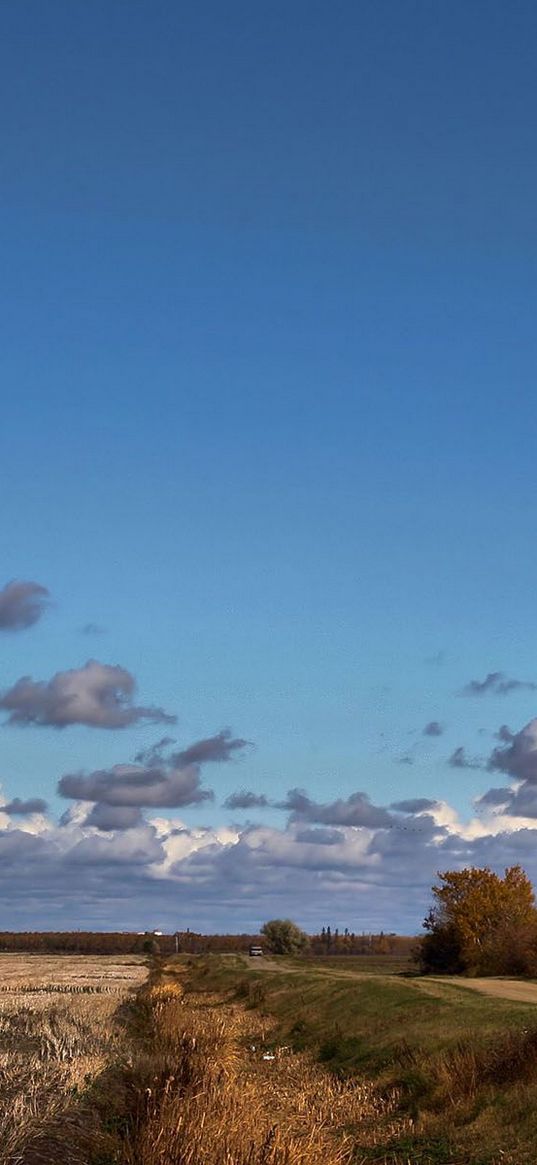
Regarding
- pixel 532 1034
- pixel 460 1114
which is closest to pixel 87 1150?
pixel 460 1114

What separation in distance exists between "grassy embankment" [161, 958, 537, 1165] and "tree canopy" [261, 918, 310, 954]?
474ft

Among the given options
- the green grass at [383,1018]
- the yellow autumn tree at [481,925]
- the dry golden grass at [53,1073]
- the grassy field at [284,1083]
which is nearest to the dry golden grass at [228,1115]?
the grassy field at [284,1083]

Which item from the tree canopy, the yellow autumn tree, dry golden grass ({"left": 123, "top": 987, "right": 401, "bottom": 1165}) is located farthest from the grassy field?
the tree canopy

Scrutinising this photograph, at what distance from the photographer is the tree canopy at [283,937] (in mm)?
192625

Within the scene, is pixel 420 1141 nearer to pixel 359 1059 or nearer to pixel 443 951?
pixel 359 1059

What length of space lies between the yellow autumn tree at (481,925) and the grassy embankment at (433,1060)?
33.5m

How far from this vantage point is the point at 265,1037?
45438mm

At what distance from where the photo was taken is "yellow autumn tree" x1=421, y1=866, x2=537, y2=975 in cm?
8319

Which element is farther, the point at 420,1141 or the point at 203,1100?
the point at 420,1141

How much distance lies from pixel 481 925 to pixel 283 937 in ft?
347

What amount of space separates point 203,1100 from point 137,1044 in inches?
646

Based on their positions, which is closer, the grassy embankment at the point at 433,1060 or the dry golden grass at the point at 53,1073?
the dry golden grass at the point at 53,1073

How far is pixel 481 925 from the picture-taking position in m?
92.0

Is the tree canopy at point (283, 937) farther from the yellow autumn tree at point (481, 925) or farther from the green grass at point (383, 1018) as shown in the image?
the green grass at point (383, 1018)
